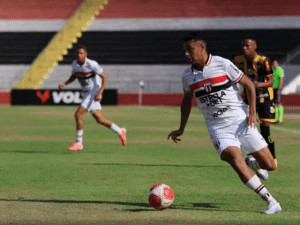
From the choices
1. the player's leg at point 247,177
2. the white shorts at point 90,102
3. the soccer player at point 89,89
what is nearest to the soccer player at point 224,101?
the player's leg at point 247,177

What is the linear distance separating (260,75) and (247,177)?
3.14 m

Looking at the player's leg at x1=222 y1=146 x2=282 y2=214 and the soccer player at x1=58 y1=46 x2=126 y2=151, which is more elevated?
the soccer player at x1=58 y1=46 x2=126 y2=151

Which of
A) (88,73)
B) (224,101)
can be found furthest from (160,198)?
(88,73)

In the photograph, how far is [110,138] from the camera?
46.0 ft

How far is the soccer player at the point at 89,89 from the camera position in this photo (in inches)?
447

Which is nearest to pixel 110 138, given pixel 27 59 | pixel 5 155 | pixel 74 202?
pixel 5 155

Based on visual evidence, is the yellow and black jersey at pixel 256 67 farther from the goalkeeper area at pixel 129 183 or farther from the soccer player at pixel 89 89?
the soccer player at pixel 89 89

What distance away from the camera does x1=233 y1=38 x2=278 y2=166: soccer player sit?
7751mm

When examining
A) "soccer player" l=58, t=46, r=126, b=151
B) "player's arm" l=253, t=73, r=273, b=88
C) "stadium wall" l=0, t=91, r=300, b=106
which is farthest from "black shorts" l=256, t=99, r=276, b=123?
"stadium wall" l=0, t=91, r=300, b=106

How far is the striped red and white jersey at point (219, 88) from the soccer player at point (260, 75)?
91.9 inches

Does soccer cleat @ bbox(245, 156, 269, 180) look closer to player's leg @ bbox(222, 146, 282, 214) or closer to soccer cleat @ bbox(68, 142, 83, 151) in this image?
player's leg @ bbox(222, 146, 282, 214)

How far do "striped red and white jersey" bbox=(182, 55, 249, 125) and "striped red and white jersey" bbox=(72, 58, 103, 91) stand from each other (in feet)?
20.3

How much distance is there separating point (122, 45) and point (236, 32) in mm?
8109

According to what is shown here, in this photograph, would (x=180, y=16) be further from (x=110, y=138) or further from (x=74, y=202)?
(x=74, y=202)
